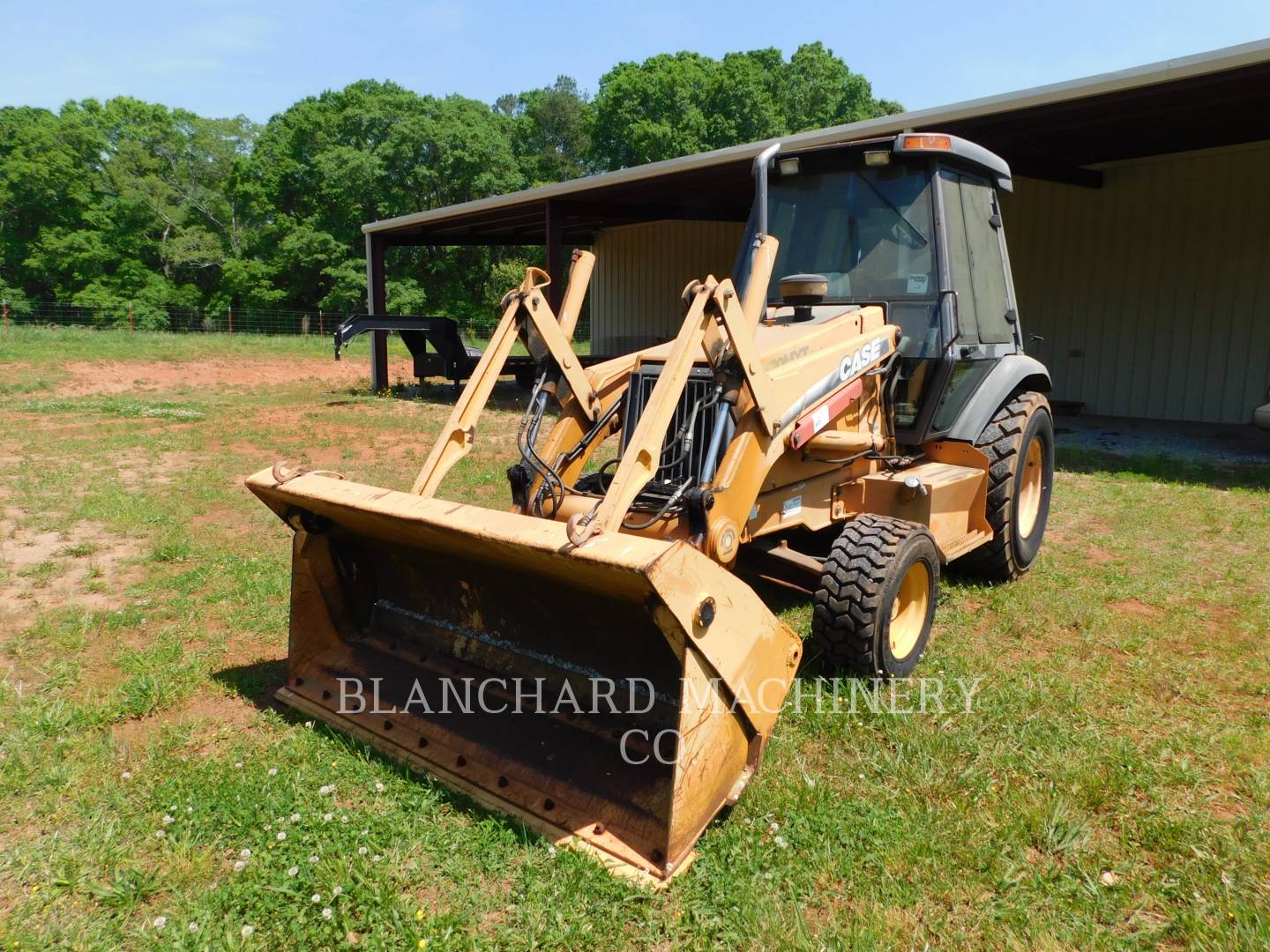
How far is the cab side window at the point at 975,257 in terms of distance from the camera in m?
4.78

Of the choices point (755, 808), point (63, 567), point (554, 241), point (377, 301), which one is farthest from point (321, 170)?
point (755, 808)

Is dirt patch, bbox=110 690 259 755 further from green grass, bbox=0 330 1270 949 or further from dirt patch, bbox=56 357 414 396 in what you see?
dirt patch, bbox=56 357 414 396

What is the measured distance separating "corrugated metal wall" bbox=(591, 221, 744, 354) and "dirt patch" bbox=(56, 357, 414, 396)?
209 inches

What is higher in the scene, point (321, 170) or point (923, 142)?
point (321, 170)

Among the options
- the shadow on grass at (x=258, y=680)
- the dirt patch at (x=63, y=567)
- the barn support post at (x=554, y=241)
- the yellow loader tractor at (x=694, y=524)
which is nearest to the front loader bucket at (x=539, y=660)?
the yellow loader tractor at (x=694, y=524)

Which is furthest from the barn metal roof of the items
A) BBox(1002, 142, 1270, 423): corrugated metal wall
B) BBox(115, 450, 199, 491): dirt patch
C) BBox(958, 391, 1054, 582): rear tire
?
BBox(115, 450, 199, 491): dirt patch

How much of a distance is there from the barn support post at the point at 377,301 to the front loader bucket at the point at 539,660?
14710 millimetres

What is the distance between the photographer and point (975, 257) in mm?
5051

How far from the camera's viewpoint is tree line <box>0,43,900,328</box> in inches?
1580

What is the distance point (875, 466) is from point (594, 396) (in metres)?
1.51

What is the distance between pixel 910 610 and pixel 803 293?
1.58 m

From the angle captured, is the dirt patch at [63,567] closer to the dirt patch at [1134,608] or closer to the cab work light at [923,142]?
the cab work light at [923,142]

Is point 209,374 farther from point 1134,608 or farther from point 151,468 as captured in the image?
point 1134,608

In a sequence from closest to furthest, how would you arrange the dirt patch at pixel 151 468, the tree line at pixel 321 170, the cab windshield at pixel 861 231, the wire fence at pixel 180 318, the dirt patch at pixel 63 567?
1. the cab windshield at pixel 861 231
2. the dirt patch at pixel 63 567
3. the dirt patch at pixel 151 468
4. the wire fence at pixel 180 318
5. the tree line at pixel 321 170
